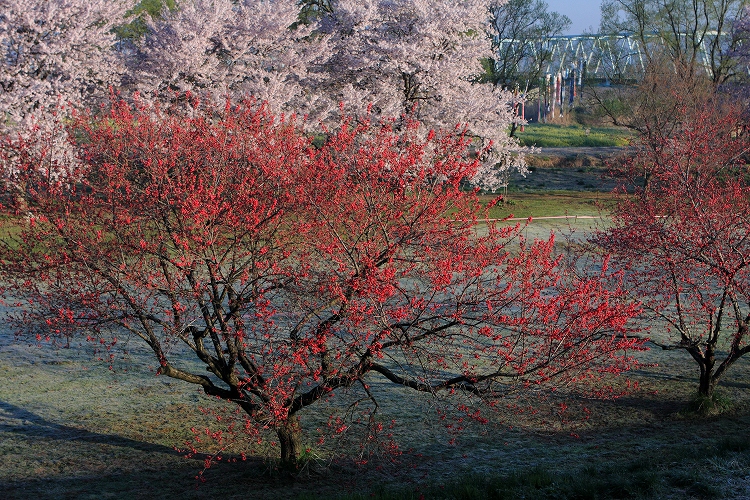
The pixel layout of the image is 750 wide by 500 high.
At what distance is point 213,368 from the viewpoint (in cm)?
1120

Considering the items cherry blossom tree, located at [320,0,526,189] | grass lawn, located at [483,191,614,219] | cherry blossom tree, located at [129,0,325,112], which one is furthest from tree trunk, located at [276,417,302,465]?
grass lawn, located at [483,191,614,219]

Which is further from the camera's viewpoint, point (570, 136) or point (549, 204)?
point (570, 136)

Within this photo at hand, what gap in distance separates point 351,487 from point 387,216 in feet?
12.1

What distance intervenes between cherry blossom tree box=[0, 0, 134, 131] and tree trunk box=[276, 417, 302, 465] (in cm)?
A: 2327

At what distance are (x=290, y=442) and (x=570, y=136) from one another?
61.3 metres

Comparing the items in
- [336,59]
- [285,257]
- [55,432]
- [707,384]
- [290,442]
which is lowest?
[55,432]

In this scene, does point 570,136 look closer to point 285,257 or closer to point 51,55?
point 51,55

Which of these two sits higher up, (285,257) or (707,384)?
(285,257)

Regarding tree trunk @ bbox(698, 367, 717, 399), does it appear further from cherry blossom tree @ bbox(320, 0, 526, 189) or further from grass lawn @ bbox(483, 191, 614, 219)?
cherry blossom tree @ bbox(320, 0, 526, 189)

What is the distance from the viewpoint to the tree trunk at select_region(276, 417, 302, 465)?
11109mm

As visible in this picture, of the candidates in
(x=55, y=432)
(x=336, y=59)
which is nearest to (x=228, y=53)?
(x=336, y=59)

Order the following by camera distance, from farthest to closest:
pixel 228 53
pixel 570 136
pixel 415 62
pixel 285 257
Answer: pixel 570 136 → pixel 228 53 → pixel 415 62 → pixel 285 257

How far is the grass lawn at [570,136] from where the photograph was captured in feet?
205

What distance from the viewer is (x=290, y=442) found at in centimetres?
1121
